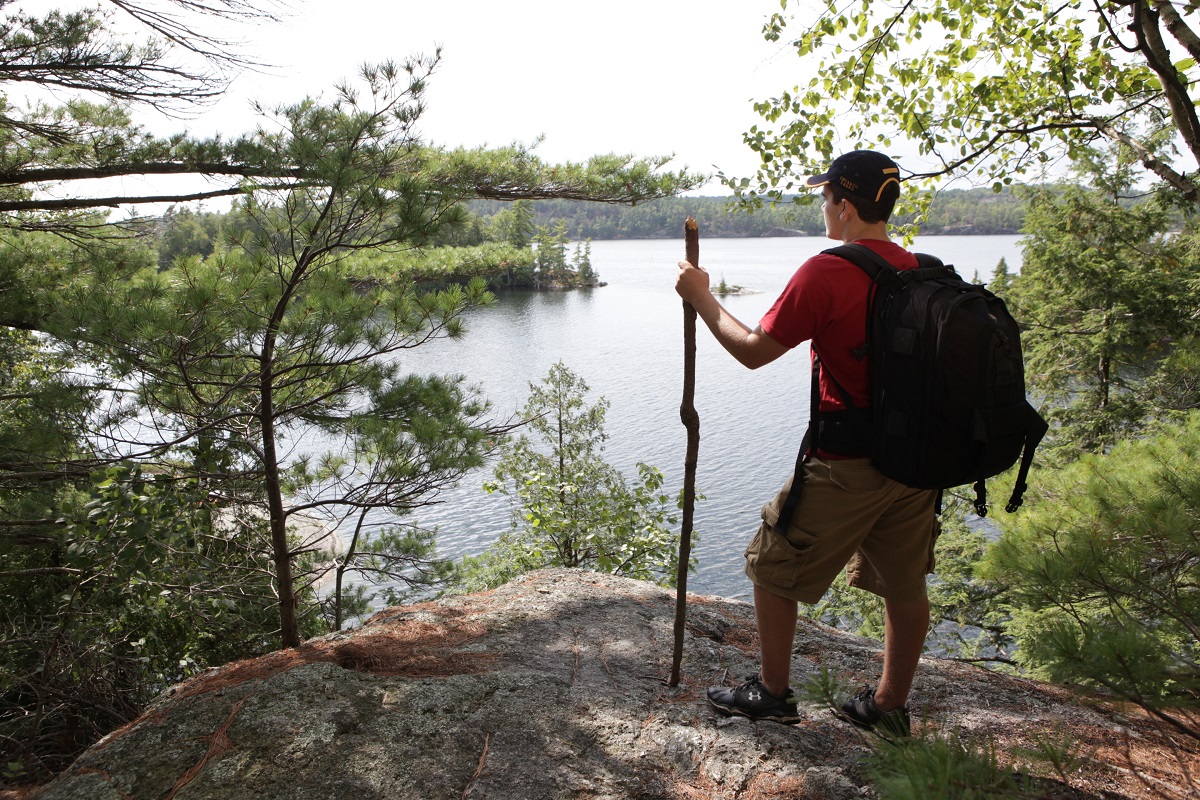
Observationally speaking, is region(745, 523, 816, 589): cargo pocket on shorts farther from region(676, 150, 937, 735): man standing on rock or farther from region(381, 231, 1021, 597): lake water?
region(381, 231, 1021, 597): lake water

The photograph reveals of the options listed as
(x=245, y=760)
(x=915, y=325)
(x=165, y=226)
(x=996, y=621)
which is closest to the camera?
(x=915, y=325)

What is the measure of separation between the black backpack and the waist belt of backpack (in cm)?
4

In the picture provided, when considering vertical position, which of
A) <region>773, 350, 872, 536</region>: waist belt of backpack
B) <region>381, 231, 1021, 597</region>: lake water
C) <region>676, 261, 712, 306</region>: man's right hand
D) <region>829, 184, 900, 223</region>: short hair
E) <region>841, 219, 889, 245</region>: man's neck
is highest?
<region>829, 184, 900, 223</region>: short hair

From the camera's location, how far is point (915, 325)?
1.89m

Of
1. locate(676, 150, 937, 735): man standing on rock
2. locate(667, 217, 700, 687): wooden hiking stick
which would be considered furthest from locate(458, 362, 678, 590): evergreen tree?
locate(676, 150, 937, 735): man standing on rock

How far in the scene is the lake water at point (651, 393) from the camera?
1477 centimetres

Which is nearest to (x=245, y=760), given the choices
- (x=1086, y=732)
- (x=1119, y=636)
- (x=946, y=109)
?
(x=1119, y=636)

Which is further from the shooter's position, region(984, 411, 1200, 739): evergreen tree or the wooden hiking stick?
the wooden hiking stick

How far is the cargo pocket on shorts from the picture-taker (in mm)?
2170

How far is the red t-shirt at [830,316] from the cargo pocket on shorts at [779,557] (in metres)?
0.43

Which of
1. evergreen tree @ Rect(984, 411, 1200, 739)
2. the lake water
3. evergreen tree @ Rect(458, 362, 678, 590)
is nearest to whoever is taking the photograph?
evergreen tree @ Rect(984, 411, 1200, 739)

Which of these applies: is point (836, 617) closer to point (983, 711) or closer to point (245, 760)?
point (983, 711)

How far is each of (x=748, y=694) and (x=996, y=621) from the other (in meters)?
11.4

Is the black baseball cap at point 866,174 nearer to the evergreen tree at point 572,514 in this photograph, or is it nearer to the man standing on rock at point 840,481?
the man standing on rock at point 840,481
